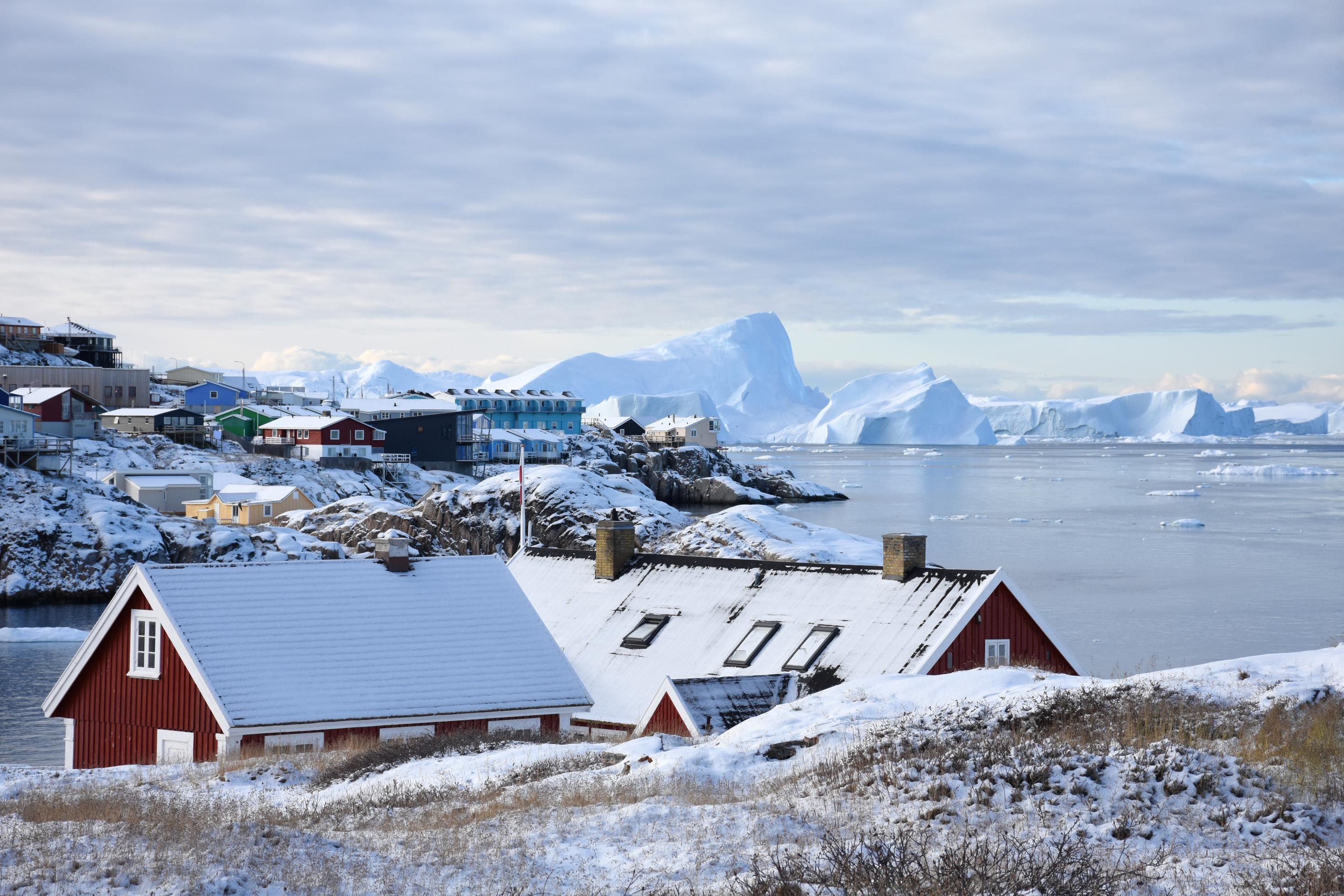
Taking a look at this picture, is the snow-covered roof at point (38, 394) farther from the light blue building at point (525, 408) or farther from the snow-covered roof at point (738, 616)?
the snow-covered roof at point (738, 616)

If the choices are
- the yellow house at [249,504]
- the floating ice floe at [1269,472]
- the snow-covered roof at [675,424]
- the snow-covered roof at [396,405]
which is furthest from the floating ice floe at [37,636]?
the floating ice floe at [1269,472]

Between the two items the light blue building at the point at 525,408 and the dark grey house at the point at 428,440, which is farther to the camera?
the light blue building at the point at 525,408

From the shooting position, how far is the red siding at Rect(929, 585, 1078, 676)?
23953 millimetres

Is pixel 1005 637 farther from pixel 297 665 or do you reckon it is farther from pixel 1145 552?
pixel 1145 552

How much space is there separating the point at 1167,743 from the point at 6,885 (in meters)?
10.1

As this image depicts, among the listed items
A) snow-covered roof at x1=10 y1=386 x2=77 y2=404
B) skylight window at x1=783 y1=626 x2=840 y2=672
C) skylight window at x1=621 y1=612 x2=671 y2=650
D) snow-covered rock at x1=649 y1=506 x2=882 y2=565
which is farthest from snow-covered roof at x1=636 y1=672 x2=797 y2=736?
snow-covered roof at x1=10 y1=386 x2=77 y2=404

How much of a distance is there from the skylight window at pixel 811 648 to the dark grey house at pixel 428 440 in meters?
87.9

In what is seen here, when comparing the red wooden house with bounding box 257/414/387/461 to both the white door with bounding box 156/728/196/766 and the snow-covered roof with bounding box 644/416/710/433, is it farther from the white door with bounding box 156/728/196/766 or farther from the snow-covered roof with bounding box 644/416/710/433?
the white door with bounding box 156/728/196/766

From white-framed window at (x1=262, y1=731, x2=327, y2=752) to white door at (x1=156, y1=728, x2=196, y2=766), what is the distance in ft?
5.00

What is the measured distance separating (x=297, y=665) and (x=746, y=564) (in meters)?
10.4

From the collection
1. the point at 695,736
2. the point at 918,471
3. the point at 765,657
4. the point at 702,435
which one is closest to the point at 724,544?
the point at 765,657

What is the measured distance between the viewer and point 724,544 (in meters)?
60.0

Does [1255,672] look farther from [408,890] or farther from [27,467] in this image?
[27,467]

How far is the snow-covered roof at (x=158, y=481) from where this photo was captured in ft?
252
